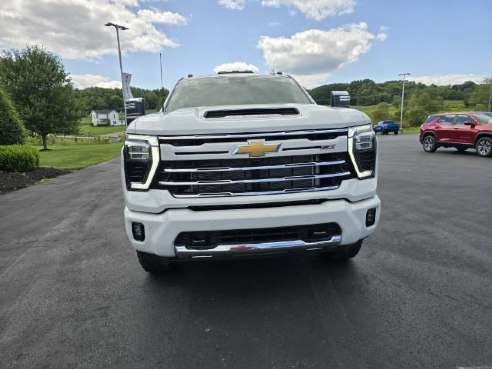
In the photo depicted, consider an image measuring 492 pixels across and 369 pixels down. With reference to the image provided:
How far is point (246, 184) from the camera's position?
2.97m

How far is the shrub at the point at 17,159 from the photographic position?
1174cm

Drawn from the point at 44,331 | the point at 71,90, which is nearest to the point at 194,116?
the point at 44,331

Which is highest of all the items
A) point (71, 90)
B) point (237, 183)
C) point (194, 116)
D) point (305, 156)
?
point (71, 90)

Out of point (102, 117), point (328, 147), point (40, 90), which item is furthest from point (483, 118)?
point (102, 117)

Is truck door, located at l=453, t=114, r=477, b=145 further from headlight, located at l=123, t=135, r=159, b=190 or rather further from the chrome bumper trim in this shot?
headlight, located at l=123, t=135, r=159, b=190

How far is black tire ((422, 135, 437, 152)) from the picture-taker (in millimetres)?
16703

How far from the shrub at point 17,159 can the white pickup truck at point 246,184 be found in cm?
1082

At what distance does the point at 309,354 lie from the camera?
2.52 metres

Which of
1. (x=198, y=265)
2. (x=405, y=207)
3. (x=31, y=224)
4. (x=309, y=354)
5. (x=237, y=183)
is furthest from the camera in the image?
(x=405, y=207)

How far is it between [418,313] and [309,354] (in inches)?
41.8

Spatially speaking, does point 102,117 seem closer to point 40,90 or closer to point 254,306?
point 40,90

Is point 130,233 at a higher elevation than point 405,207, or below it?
higher

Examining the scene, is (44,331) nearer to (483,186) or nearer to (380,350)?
(380,350)

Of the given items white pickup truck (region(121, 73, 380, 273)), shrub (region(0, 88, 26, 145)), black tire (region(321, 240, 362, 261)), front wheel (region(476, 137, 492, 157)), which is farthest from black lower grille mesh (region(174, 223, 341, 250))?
front wheel (region(476, 137, 492, 157))
